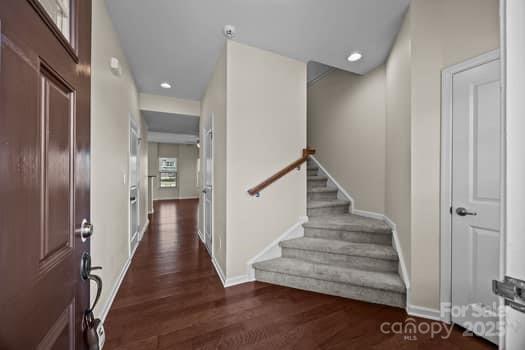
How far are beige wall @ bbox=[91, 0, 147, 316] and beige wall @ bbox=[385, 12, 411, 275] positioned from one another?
2586 millimetres

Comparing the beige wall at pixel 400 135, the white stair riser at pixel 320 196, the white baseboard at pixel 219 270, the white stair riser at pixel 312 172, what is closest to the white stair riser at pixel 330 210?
the white stair riser at pixel 320 196

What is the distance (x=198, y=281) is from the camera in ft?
7.50

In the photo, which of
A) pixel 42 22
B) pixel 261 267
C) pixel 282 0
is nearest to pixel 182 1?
pixel 282 0

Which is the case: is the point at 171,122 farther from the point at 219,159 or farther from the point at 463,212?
the point at 463,212

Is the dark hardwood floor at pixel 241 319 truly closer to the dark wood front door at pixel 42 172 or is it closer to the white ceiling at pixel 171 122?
the dark wood front door at pixel 42 172

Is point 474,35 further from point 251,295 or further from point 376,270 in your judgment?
point 251,295

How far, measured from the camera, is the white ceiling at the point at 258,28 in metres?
1.76

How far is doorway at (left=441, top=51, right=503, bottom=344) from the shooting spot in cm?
143

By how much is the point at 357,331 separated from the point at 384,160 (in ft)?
6.62

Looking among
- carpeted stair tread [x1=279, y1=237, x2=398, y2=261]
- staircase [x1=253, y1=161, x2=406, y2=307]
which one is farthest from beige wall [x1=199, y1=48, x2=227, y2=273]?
carpeted stair tread [x1=279, y1=237, x2=398, y2=261]

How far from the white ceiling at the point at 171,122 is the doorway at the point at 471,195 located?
4.02 meters

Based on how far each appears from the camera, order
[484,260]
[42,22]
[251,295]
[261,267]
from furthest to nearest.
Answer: [261,267]
[251,295]
[484,260]
[42,22]

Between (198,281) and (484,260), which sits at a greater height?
(484,260)

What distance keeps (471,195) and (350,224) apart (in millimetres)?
1131
